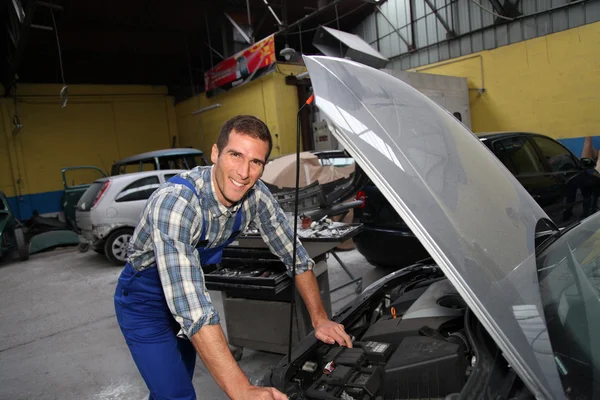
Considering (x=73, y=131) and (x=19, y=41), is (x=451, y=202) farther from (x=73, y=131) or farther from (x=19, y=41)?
(x=73, y=131)

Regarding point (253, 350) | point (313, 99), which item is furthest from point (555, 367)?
point (253, 350)

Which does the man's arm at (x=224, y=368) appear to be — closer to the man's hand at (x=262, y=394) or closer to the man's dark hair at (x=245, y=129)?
the man's hand at (x=262, y=394)

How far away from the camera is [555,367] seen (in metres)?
1.05

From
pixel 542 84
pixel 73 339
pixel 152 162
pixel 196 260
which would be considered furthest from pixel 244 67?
pixel 196 260

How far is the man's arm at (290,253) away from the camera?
1.74 metres

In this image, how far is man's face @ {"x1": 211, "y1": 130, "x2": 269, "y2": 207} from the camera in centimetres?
157

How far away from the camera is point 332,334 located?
1595 mm

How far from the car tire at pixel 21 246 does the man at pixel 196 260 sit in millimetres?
7051

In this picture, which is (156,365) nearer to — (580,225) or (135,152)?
(580,225)

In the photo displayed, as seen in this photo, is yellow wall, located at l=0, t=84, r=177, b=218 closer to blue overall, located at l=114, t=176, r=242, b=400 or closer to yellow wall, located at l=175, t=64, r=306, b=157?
yellow wall, located at l=175, t=64, r=306, b=157

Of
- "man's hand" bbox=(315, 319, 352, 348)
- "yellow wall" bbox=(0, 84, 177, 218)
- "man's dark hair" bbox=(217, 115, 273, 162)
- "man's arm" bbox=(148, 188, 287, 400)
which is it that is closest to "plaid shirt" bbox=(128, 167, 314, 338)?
"man's arm" bbox=(148, 188, 287, 400)

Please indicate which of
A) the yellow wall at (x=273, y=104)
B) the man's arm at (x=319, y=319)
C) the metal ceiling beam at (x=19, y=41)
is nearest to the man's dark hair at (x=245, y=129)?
the man's arm at (x=319, y=319)

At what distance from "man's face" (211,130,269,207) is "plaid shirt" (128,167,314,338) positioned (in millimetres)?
78

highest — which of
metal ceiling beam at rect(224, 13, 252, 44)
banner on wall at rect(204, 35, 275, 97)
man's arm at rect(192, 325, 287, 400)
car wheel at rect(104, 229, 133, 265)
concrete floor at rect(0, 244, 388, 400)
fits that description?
metal ceiling beam at rect(224, 13, 252, 44)
